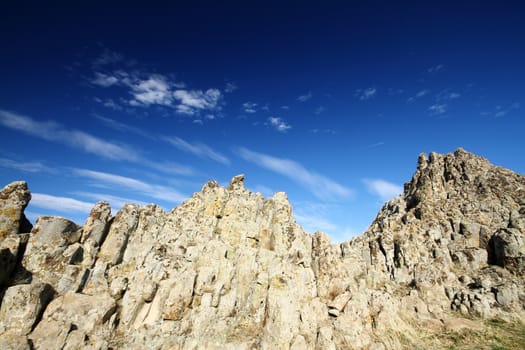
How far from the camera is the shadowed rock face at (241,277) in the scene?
25125 mm

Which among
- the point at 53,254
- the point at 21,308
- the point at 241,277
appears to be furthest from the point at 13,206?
the point at 241,277

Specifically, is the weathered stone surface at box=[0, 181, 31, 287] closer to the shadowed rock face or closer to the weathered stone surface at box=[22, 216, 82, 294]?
the shadowed rock face

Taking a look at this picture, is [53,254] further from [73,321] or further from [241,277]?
[241,277]

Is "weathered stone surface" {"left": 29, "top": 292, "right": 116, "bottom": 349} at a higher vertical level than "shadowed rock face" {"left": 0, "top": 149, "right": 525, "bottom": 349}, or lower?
lower

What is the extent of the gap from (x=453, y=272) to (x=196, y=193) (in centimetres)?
4136

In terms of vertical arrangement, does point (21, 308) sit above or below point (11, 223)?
below

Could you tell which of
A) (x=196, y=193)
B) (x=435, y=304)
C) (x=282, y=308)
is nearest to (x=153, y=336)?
(x=282, y=308)

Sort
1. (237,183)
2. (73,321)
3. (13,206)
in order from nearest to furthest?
(73,321), (13,206), (237,183)

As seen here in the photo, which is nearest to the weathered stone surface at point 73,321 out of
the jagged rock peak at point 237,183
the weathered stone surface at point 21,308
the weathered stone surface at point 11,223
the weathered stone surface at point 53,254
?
the weathered stone surface at point 21,308

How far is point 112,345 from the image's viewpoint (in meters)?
24.3

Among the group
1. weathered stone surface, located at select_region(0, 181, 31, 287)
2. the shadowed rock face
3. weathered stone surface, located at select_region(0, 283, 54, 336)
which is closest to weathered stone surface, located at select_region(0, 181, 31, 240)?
weathered stone surface, located at select_region(0, 181, 31, 287)

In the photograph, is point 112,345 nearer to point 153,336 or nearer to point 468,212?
point 153,336

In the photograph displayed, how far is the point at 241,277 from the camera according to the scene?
3172 centimetres

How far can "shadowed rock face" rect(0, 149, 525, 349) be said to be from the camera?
25125mm
